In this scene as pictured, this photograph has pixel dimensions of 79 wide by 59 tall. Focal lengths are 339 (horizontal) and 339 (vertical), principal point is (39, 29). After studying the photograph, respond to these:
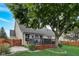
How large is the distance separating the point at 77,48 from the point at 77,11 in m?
0.29

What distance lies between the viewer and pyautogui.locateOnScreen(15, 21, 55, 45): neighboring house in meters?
2.65

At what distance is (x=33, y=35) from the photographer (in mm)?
2664

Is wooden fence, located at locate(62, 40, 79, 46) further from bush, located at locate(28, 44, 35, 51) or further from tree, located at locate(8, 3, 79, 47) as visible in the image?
bush, located at locate(28, 44, 35, 51)

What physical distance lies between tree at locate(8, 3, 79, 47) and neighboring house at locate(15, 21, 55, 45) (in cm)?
4

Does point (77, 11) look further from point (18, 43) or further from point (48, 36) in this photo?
point (18, 43)

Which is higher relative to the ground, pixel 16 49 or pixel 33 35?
pixel 33 35

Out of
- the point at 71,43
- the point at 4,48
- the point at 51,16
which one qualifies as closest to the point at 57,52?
the point at 71,43

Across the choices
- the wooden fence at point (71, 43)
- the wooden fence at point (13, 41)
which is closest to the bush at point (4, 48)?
the wooden fence at point (13, 41)

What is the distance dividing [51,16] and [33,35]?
0.68 feet

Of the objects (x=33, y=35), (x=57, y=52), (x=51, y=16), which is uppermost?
(x=51, y=16)

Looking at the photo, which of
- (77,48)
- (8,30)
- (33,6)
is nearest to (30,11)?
(33,6)

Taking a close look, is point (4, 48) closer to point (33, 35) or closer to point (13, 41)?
point (13, 41)

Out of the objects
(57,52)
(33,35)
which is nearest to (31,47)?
(33,35)

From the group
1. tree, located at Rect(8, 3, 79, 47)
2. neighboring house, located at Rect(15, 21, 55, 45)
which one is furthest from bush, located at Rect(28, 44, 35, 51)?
tree, located at Rect(8, 3, 79, 47)
